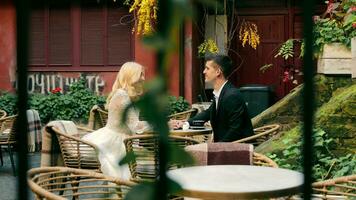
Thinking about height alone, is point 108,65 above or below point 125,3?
below

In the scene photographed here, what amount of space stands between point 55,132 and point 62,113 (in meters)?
A: 8.32

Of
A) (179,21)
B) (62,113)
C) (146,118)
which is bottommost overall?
(62,113)

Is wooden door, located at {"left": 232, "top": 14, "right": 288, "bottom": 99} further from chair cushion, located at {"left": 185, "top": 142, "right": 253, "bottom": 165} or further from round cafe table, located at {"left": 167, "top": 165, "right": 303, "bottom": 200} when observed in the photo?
round cafe table, located at {"left": 167, "top": 165, "right": 303, "bottom": 200}

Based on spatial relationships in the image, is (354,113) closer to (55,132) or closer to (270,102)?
(55,132)

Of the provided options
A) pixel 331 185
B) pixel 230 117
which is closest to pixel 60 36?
pixel 230 117

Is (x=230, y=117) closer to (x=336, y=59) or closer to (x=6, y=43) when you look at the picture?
(x=336, y=59)

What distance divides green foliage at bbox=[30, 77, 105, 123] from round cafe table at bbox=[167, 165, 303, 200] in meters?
11.0

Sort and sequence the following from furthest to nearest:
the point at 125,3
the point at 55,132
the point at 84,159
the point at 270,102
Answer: the point at 125,3 < the point at 270,102 < the point at 84,159 < the point at 55,132

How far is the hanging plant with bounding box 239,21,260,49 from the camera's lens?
1561 centimetres

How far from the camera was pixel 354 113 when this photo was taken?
7074 millimetres

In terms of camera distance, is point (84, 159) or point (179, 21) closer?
point (179, 21)

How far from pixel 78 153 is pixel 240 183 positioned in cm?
357

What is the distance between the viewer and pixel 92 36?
1652cm

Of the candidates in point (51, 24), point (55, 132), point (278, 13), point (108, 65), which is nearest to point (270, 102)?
point (278, 13)
